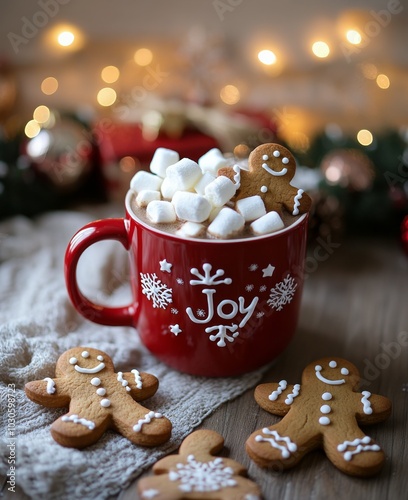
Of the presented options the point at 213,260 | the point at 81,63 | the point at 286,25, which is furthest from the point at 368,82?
the point at 213,260

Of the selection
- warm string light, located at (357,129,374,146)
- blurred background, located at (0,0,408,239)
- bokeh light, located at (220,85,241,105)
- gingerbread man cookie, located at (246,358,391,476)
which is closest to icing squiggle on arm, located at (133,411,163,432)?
gingerbread man cookie, located at (246,358,391,476)

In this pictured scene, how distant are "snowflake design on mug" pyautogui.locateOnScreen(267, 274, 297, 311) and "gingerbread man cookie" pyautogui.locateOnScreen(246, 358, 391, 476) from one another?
10cm

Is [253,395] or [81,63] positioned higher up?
[81,63]

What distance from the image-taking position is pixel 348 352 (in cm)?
87

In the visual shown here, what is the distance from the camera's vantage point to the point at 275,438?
69 cm

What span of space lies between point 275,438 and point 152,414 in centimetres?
15

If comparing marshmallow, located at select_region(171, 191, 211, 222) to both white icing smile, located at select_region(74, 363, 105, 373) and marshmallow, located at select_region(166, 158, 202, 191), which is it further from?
white icing smile, located at select_region(74, 363, 105, 373)

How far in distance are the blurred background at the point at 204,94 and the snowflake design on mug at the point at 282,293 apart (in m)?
0.33

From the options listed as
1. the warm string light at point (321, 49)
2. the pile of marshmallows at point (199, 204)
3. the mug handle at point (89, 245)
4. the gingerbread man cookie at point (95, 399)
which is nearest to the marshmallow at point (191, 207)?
the pile of marshmallows at point (199, 204)

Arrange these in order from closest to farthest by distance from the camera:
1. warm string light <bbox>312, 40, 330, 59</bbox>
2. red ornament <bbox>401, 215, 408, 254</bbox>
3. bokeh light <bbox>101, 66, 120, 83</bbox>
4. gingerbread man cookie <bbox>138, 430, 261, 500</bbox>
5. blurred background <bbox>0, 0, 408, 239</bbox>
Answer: gingerbread man cookie <bbox>138, 430, 261, 500</bbox>, red ornament <bbox>401, 215, 408, 254</bbox>, blurred background <bbox>0, 0, 408, 239</bbox>, warm string light <bbox>312, 40, 330, 59</bbox>, bokeh light <bbox>101, 66, 120, 83</bbox>

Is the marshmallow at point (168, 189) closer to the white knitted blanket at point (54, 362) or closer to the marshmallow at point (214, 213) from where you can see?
the marshmallow at point (214, 213)

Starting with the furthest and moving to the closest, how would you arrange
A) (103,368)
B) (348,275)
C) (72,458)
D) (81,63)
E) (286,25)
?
(81,63), (286,25), (348,275), (103,368), (72,458)

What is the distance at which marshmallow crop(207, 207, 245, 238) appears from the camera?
68cm

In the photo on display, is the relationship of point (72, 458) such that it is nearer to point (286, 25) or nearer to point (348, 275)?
point (348, 275)
